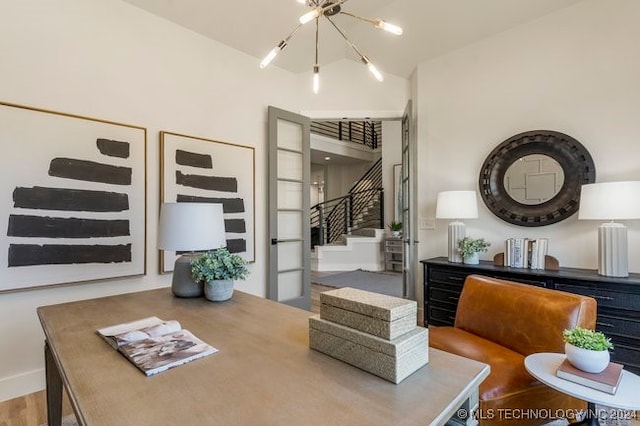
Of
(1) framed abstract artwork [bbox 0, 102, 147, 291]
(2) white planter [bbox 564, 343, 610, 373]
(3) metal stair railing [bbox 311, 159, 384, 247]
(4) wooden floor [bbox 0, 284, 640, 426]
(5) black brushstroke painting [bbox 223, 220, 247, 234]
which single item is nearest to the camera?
(2) white planter [bbox 564, 343, 610, 373]

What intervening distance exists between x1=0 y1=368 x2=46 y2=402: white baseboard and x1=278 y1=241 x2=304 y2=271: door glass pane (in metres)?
2.11

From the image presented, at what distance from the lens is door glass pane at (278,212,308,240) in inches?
147

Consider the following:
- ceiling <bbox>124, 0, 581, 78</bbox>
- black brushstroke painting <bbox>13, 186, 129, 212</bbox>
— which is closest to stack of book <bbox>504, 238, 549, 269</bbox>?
ceiling <bbox>124, 0, 581, 78</bbox>

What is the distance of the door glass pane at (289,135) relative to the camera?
373 centimetres

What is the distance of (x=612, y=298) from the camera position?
2.27m

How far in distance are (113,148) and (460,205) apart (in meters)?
2.97

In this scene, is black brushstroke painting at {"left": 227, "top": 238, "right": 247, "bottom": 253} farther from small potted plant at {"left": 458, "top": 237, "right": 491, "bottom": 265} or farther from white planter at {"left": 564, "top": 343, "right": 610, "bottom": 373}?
white planter at {"left": 564, "top": 343, "right": 610, "bottom": 373}

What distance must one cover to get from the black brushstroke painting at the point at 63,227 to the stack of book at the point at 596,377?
9.18ft

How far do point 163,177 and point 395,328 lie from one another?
244 cm

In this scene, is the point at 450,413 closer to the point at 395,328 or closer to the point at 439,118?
the point at 395,328

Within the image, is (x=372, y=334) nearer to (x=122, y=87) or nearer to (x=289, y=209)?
(x=122, y=87)

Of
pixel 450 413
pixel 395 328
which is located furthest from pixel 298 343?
pixel 450 413

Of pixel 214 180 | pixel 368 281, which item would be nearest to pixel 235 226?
pixel 214 180

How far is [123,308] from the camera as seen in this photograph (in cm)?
160
